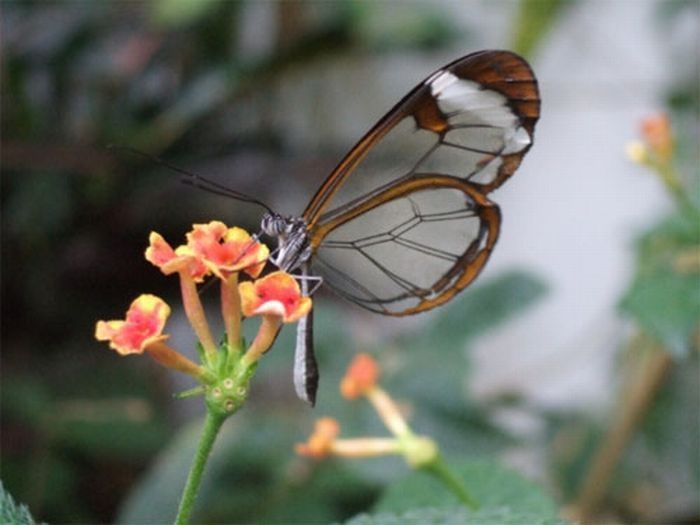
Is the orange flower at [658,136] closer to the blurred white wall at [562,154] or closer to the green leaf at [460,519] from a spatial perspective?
the green leaf at [460,519]

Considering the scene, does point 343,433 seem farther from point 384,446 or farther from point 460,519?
point 460,519

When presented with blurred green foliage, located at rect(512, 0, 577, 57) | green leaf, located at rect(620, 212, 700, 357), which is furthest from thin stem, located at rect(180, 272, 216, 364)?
blurred green foliage, located at rect(512, 0, 577, 57)

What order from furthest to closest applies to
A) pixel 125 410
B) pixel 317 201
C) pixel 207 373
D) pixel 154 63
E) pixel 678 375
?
pixel 154 63
pixel 125 410
pixel 678 375
pixel 317 201
pixel 207 373

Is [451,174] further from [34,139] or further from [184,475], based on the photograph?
[34,139]

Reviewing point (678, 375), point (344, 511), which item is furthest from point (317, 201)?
point (678, 375)

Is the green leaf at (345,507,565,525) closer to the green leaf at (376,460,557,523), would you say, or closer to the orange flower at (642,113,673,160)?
the green leaf at (376,460,557,523)

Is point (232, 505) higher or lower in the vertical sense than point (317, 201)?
lower
